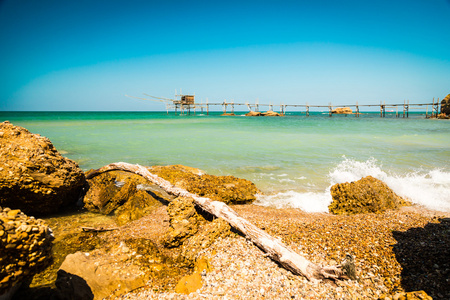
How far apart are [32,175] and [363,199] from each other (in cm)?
721

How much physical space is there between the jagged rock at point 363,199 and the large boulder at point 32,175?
6307 mm

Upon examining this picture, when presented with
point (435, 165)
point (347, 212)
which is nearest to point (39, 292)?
point (347, 212)

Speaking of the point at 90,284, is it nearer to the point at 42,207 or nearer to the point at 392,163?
the point at 42,207

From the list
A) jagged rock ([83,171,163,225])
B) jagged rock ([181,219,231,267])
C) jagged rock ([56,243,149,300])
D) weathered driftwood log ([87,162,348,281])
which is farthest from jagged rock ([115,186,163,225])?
jagged rock ([181,219,231,267])

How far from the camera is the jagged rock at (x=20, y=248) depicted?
1679 mm

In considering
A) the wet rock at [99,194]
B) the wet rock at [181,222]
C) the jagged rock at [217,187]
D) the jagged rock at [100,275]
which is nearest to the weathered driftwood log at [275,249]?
the wet rock at [181,222]

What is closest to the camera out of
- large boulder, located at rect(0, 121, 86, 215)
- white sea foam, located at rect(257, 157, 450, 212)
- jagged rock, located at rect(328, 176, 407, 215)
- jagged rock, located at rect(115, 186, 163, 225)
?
large boulder, located at rect(0, 121, 86, 215)

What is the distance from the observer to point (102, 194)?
560cm

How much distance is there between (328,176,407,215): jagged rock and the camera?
5.20 m

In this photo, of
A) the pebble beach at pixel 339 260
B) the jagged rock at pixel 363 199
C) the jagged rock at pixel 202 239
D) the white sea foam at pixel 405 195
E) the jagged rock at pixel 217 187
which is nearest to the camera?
the pebble beach at pixel 339 260

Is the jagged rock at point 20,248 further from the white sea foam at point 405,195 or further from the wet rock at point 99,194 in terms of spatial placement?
the white sea foam at point 405,195

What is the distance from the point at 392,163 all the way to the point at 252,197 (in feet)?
26.4

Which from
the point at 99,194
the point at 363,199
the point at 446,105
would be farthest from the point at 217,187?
the point at 446,105

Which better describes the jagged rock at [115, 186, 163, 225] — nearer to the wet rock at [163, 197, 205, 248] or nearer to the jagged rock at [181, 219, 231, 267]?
the wet rock at [163, 197, 205, 248]
